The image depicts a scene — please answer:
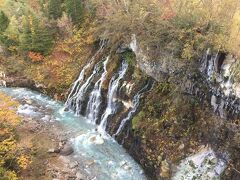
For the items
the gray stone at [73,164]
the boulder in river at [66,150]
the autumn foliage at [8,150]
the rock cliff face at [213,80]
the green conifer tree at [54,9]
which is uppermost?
the green conifer tree at [54,9]

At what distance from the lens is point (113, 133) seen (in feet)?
72.4

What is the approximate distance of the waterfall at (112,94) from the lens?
23031 mm

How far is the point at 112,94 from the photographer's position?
23359 millimetres

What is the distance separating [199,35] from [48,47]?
1666 cm

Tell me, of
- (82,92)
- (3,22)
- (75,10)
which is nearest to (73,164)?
(82,92)

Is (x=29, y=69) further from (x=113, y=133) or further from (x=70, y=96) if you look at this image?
(x=113, y=133)

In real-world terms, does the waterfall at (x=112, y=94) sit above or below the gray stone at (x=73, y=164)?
above

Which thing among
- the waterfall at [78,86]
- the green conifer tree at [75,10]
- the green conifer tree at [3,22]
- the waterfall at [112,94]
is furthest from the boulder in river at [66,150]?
the green conifer tree at [3,22]

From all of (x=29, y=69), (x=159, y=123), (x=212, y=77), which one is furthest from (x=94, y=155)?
(x=29, y=69)

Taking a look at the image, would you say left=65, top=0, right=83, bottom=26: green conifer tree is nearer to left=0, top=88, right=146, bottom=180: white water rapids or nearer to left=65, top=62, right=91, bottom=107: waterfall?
left=65, top=62, right=91, bottom=107: waterfall

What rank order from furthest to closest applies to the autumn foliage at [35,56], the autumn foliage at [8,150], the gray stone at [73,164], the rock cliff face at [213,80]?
the autumn foliage at [35,56], the gray stone at [73,164], the autumn foliage at [8,150], the rock cliff face at [213,80]

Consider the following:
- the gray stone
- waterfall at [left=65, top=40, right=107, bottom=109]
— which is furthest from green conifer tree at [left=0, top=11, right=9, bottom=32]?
the gray stone

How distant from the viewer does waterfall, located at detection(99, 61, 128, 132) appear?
2303 centimetres

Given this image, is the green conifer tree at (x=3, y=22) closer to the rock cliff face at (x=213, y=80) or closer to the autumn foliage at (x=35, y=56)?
the autumn foliage at (x=35, y=56)
